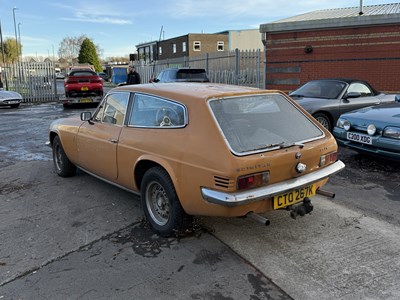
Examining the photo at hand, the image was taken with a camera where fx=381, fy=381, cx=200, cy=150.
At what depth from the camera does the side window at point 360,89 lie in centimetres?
874

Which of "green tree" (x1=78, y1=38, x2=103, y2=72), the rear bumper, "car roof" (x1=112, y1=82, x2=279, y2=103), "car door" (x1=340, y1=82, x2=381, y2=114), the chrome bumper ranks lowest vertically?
the chrome bumper

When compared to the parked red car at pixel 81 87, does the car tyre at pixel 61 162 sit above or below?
below

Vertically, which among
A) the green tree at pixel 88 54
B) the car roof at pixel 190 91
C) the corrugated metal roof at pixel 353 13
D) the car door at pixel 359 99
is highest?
the green tree at pixel 88 54

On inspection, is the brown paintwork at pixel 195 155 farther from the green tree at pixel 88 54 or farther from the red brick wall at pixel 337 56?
the green tree at pixel 88 54

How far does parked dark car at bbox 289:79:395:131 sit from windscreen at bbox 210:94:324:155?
4196mm

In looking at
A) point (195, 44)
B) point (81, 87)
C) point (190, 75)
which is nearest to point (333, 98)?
point (190, 75)

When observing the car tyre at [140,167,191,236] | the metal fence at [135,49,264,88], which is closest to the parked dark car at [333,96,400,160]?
the car tyre at [140,167,191,236]

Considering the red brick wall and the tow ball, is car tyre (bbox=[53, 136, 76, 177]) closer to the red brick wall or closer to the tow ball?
the tow ball

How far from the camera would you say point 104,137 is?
4.56 m

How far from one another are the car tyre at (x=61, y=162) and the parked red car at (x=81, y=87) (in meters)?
11.2

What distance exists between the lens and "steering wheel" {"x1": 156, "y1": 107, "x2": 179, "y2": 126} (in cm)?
374

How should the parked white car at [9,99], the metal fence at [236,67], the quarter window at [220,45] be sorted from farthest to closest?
the quarter window at [220,45]
the parked white car at [9,99]
the metal fence at [236,67]

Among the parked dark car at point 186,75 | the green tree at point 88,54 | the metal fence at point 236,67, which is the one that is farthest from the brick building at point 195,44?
the parked dark car at point 186,75

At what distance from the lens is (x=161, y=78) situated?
14.9 m
